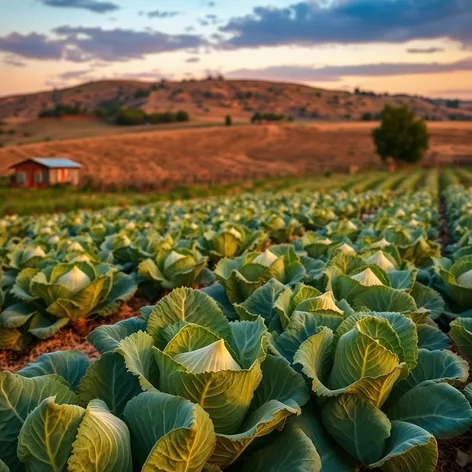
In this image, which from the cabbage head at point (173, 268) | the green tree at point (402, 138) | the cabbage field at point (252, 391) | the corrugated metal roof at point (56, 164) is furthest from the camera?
the green tree at point (402, 138)

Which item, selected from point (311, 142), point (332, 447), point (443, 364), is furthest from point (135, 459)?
point (311, 142)

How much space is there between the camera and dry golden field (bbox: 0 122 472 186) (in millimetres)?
52716

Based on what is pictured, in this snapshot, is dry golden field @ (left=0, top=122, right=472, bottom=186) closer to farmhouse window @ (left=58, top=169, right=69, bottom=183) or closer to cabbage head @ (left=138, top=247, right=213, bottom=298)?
farmhouse window @ (left=58, top=169, right=69, bottom=183)

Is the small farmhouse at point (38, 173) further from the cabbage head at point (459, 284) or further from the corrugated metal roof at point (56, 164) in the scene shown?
the cabbage head at point (459, 284)

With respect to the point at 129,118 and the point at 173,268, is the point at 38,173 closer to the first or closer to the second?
the point at 173,268

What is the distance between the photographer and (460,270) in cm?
417

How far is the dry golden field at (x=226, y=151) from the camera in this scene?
52.7 meters

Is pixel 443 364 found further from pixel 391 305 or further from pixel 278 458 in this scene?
pixel 278 458

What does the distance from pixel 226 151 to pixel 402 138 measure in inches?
845

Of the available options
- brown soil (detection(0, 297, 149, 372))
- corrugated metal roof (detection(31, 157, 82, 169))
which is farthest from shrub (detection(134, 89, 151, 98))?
brown soil (detection(0, 297, 149, 372))

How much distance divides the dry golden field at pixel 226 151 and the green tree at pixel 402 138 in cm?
355

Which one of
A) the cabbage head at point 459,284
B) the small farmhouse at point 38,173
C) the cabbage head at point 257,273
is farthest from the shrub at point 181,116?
the cabbage head at point 459,284

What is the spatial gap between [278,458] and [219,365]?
0.41m

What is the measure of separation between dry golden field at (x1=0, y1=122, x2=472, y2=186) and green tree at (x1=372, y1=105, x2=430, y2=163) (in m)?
3.55
